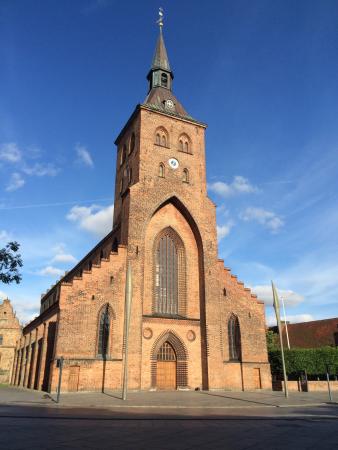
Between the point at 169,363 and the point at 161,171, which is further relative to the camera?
the point at 161,171

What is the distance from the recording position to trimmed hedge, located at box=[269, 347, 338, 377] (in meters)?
32.3

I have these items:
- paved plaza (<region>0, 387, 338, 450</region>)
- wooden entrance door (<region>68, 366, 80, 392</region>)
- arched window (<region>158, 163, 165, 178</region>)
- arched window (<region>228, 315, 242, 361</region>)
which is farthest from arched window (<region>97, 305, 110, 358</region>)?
arched window (<region>158, 163, 165, 178</region>)

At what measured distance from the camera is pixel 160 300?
28.2 meters

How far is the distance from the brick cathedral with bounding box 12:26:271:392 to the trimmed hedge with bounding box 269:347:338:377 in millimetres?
4189

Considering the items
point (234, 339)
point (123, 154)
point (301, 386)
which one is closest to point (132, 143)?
point (123, 154)

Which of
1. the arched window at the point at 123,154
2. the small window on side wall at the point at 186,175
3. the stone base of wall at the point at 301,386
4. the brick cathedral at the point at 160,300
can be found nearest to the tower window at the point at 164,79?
the brick cathedral at the point at 160,300

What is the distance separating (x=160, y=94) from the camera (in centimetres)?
3797

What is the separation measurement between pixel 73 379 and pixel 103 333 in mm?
3307

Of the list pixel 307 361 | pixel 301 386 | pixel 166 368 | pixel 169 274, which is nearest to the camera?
pixel 166 368

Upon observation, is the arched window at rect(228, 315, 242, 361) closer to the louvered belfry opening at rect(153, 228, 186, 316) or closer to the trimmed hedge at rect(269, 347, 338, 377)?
the louvered belfry opening at rect(153, 228, 186, 316)

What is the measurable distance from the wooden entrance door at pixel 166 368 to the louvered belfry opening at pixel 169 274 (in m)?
2.62

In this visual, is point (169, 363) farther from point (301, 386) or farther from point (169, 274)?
point (301, 386)

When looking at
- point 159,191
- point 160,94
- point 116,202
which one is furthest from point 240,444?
point 160,94

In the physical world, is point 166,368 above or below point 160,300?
below
